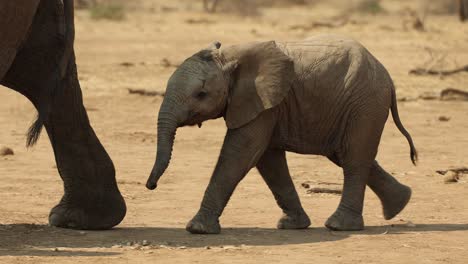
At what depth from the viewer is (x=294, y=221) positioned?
9.18 metres

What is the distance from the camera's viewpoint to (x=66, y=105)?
8.73 m

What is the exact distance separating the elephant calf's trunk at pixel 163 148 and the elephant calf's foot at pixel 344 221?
1233 millimetres

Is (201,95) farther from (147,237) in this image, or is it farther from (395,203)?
(395,203)

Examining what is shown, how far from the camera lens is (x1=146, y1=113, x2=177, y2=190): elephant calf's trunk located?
842 centimetres

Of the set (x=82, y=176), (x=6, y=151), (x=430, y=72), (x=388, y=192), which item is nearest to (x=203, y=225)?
(x=82, y=176)

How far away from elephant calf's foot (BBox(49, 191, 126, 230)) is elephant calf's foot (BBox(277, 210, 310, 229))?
1060 millimetres

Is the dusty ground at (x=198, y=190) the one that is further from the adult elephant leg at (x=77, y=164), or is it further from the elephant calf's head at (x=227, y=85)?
the elephant calf's head at (x=227, y=85)

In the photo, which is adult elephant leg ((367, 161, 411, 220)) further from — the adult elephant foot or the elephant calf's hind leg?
the adult elephant foot

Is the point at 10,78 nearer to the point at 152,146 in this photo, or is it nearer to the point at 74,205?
the point at 74,205

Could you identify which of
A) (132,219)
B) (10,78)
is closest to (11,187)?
(132,219)

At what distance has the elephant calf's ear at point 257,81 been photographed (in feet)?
29.0

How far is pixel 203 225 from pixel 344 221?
0.93 meters

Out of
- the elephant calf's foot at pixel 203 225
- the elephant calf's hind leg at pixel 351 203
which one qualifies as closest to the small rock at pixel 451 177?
the elephant calf's hind leg at pixel 351 203

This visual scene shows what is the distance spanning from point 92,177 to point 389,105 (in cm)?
198
